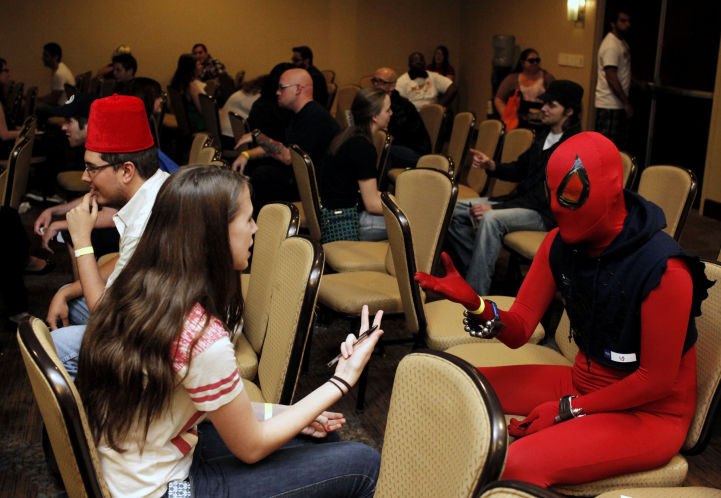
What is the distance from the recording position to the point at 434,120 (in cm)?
600

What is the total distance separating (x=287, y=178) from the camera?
4.47m

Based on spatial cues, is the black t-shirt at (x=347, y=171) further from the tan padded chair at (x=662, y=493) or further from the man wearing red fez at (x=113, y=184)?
the tan padded chair at (x=662, y=493)

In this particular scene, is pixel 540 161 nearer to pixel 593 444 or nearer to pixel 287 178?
pixel 287 178

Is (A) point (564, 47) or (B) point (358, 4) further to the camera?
(B) point (358, 4)

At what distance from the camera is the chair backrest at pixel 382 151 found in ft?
14.0

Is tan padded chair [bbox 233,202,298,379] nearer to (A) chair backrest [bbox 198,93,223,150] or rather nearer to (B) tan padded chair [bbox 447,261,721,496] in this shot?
(B) tan padded chair [bbox 447,261,721,496]

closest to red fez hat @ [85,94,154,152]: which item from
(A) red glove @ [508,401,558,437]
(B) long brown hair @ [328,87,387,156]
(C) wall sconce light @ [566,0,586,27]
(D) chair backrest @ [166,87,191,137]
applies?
(A) red glove @ [508,401,558,437]

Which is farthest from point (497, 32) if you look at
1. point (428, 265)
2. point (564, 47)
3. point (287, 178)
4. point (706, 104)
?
point (428, 265)

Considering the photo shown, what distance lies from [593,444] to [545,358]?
603 mm

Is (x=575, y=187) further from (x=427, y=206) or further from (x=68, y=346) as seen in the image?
(x=68, y=346)

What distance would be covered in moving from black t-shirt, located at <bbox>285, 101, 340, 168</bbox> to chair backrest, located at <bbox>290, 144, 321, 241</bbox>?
52 cm

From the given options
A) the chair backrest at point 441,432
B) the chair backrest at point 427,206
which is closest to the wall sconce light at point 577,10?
the chair backrest at point 427,206

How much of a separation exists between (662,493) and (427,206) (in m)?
1.47

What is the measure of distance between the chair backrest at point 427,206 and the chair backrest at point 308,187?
588 mm
